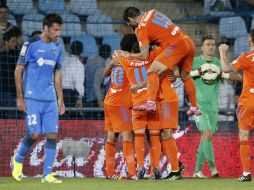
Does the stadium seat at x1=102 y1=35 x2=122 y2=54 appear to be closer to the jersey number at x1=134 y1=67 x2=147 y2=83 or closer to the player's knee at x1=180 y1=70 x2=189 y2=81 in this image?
the jersey number at x1=134 y1=67 x2=147 y2=83

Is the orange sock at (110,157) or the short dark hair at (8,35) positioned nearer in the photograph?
the orange sock at (110,157)

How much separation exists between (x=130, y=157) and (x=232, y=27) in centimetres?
590

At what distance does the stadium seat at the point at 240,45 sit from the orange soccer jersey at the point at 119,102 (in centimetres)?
472

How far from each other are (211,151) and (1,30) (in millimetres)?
4162

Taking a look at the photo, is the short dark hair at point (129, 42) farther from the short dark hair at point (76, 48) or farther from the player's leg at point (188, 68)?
the short dark hair at point (76, 48)

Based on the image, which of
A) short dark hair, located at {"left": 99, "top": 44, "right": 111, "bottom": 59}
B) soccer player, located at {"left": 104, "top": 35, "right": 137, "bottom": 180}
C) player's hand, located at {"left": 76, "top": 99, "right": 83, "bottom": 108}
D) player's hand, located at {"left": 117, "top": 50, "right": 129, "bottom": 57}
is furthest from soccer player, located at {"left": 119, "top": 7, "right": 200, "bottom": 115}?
short dark hair, located at {"left": 99, "top": 44, "right": 111, "bottom": 59}

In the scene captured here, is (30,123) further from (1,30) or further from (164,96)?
(1,30)

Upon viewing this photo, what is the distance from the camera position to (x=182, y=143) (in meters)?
14.2

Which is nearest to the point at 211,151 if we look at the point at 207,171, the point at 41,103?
the point at 207,171

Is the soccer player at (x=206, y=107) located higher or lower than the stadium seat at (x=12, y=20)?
lower

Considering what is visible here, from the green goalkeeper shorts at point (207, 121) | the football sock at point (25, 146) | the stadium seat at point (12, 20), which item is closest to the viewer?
the football sock at point (25, 146)

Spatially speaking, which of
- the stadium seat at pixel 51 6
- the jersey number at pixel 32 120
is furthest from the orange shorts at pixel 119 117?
the stadium seat at pixel 51 6

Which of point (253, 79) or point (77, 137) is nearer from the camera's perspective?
point (253, 79)

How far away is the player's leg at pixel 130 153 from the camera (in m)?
11.9
